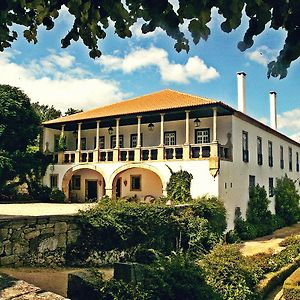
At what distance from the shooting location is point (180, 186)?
64.6ft

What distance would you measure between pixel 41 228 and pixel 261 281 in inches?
265

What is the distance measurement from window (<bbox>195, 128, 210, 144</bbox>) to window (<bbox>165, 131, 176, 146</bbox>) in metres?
1.54

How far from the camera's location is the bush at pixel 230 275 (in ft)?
32.5

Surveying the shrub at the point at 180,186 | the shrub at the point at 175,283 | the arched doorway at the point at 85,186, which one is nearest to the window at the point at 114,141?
the arched doorway at the point at 85,186

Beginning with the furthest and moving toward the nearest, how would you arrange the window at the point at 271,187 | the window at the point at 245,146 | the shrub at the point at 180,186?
the window at the point at 271,187 < the window at the point at 245,146 < the shrub at the point at 180,186

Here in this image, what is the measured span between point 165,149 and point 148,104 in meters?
3.51

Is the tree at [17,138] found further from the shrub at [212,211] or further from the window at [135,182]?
the shrub at [212,211]

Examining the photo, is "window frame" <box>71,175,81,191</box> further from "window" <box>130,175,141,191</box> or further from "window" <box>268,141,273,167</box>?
"window" <box>268,141,273,167</box>

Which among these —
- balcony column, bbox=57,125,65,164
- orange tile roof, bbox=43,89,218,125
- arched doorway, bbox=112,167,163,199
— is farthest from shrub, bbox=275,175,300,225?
balcony column, bbox=57,125,65,164

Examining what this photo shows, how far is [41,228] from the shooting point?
10219 mm

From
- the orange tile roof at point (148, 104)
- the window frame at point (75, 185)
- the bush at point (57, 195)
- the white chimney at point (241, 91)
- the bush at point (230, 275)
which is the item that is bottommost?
the bush at point (230, 275)

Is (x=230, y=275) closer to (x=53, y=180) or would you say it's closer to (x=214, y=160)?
(x=214, y=160)

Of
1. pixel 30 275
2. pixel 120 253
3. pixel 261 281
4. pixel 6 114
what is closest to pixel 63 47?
pixel 30 275

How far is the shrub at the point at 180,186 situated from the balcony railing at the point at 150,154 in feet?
3.03
